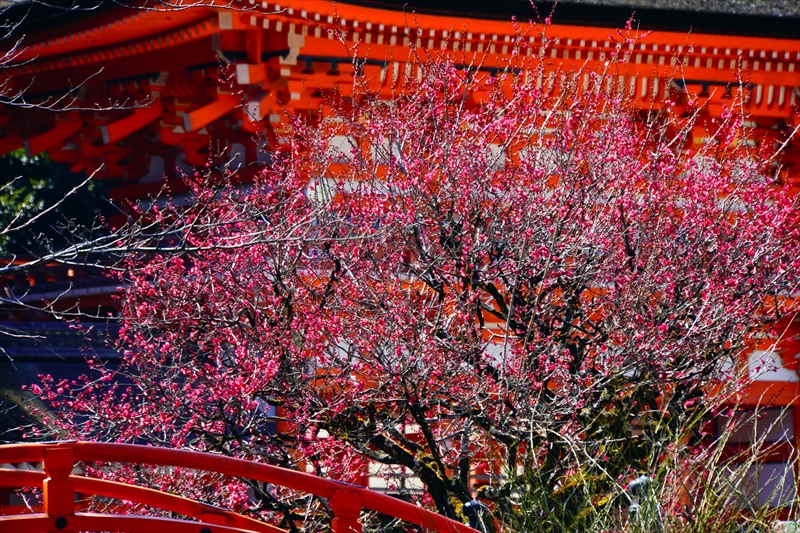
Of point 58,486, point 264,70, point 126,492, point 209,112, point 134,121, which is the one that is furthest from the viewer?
point 134,121

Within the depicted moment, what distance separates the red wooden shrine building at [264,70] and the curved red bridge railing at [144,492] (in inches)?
169

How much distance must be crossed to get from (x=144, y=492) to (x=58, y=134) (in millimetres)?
9143

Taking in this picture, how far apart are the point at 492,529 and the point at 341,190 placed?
8.54ft

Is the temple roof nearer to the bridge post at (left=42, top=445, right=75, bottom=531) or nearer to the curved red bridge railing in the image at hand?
the curved red bridge railing

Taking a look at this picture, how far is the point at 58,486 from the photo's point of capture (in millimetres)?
4113

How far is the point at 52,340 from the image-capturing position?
10953 mm

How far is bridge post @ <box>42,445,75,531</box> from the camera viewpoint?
13.4ft

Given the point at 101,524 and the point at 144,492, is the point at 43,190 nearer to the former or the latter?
the point at 144,492

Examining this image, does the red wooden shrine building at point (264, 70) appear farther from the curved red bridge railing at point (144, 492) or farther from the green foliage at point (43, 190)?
the curved red bridge railing at point (144, 492)

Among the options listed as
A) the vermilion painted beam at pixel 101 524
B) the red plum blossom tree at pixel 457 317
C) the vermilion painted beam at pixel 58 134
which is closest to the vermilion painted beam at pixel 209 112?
the vermilion painted beam at pixel 58 134

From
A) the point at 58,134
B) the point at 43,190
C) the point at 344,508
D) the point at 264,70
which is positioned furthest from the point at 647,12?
the point at 43,190

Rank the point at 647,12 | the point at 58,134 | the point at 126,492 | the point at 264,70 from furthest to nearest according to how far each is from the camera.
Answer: the point at 58,134, the point at 647,12, the point at 264,70, the point at 126,492

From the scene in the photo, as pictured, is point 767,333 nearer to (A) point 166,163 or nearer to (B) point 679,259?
(B) point 679,259

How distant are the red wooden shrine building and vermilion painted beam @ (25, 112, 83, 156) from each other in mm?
16
